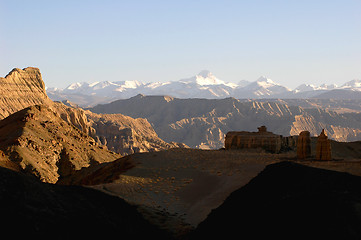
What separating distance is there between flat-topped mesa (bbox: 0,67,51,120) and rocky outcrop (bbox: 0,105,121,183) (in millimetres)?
45612

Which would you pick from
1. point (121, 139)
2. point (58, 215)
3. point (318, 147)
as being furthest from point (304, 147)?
point (121, 139)

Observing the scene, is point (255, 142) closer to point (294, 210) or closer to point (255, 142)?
point (255, 142)

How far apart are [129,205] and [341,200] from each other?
35.0ft

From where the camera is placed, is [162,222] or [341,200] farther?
[162,222]

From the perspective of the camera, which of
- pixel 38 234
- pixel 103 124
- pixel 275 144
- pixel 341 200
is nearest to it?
pixel 38 234

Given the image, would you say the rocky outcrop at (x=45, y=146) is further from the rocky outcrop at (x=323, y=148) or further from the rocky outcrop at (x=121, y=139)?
the rocky outcrop at (x=121, y=139)

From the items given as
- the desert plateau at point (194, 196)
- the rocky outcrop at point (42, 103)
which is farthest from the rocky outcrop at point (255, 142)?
the rocky outcrop at point (42, 103)

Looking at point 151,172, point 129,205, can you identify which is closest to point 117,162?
point 151,172

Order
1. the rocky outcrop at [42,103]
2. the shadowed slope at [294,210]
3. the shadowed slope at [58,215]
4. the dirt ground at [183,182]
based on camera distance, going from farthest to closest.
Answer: the rocky outcrop at [42,103] < the dirt ground at [183,182] < the shadowed slope at [294,210] < the shadowed slope at [58,215]

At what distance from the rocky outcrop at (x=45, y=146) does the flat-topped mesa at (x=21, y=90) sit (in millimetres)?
45612

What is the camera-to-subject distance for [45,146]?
57750mm

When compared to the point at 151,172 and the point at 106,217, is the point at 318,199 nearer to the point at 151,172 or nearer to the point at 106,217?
the point at 106,217

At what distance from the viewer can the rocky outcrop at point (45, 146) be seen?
168 feet

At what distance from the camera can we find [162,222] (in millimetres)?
20078
